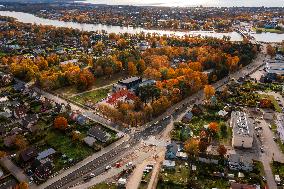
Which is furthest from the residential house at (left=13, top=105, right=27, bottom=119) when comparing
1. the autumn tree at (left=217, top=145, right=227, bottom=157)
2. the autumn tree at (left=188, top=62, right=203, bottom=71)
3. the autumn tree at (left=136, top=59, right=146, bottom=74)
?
the autumn tree at (left=188, top=62, right=203, bottom=71)

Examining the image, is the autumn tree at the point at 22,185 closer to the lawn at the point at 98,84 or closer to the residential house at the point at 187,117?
the residential house at the point at 187,117

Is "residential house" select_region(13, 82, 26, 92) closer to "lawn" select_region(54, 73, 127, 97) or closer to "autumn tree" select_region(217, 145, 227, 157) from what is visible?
"lawn" select_region(54, 73, 127, 97)

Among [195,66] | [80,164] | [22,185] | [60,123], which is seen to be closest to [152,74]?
[195,66]

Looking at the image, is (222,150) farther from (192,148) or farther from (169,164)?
(169,164)

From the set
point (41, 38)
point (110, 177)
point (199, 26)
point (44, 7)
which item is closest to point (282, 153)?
point (110, 177)

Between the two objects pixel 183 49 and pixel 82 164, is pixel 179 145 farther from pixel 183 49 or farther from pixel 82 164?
pixel 183 49
